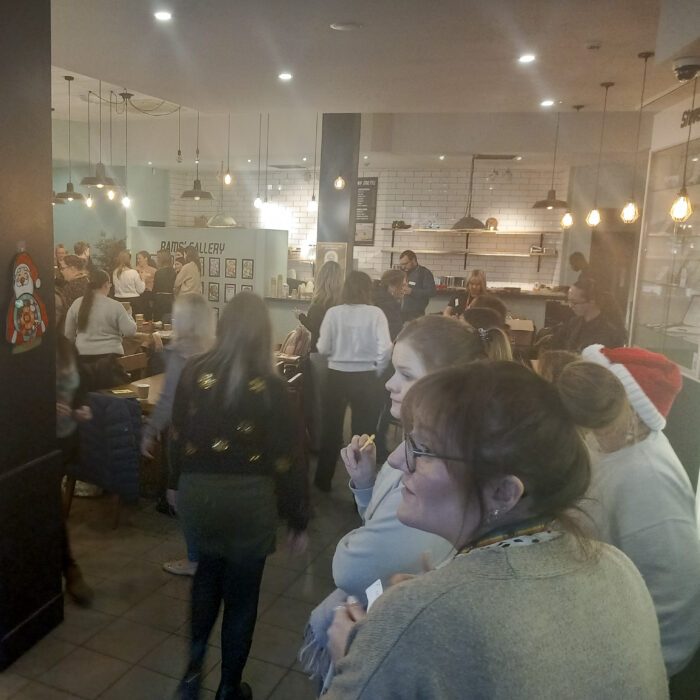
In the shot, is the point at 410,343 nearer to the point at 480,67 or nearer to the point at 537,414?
the point at 537,414

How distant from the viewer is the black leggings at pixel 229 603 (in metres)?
2.35

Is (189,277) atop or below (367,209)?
below

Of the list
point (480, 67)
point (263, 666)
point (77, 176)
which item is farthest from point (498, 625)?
Result: point (77, 176)

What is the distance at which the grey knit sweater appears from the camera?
785mm

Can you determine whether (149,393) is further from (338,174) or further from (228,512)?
(338,174)

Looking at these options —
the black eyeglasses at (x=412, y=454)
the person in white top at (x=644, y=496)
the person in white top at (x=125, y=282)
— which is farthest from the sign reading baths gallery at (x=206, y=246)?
the black eyeglasses at (x=412, y=454)

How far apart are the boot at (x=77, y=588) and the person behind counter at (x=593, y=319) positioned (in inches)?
146

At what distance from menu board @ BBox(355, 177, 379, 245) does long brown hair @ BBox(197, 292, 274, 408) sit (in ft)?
34.5

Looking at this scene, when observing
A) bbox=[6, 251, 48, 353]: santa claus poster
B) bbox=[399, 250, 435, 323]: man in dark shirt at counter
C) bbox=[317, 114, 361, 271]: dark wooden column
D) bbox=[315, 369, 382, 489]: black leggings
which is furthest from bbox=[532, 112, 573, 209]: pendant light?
bbox=[6, 251, 48, 353]: santa claus poster

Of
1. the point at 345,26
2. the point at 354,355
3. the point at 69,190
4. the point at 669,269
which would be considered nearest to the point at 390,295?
the point at 354,355

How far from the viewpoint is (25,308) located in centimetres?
251

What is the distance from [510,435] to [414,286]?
21.4 feet

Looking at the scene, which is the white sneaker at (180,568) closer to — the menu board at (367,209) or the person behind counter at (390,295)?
the person behind counter at (390,295)

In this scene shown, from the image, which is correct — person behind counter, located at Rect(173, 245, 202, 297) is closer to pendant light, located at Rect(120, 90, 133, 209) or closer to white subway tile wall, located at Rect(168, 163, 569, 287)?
pendant light, located at Rect(120, 90, 133, 209)
